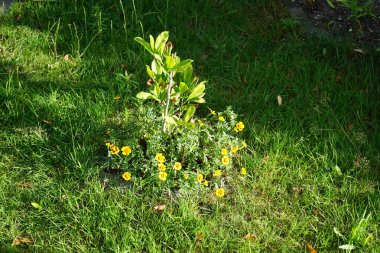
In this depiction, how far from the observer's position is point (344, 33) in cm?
407

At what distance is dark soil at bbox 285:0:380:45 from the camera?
160 inches

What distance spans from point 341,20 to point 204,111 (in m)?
1.60

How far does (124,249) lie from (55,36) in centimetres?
187

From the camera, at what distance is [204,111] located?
3.44 m

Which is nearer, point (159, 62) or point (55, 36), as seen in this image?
point (159, 62)

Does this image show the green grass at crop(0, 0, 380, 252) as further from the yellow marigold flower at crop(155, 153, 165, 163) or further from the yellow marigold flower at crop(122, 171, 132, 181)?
the yellow marigold flower at crop(155, 153, 165, 163)

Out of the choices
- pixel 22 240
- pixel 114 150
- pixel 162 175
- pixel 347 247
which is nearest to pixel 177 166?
pixel 162 175

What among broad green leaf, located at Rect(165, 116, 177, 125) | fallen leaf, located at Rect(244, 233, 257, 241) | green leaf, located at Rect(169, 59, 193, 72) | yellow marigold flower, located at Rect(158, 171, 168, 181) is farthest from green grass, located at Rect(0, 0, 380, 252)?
green leaf, located at Rect(169, 59, 193, 72)

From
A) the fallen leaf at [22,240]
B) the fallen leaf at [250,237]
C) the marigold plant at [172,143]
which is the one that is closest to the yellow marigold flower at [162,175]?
the marigold plant at [172,143]

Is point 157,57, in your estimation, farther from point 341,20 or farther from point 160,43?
point 341,20

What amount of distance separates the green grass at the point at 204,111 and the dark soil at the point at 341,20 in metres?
0.20

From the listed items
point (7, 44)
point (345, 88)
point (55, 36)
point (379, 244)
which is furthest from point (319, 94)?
point (7, 44)

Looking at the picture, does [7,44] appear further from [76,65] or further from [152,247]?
[152,247]

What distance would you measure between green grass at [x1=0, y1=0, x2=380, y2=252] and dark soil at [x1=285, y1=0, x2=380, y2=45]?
20 centimetres
